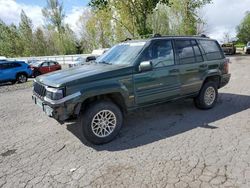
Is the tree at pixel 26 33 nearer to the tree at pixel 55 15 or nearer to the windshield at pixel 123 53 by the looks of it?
the tree at pixel 55 15

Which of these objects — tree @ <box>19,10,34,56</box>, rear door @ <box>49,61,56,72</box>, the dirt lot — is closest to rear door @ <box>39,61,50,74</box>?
rear door @ <box>49,61,56,72</box>

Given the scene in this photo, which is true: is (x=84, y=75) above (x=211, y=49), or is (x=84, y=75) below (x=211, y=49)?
below

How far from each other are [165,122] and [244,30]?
215 feet

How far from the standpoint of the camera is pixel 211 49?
659 centimetres

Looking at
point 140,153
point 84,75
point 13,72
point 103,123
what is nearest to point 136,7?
point 13,72

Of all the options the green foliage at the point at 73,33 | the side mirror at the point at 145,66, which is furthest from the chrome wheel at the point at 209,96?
the green foliage at the point at 73,33

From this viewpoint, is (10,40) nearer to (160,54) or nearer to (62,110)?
(160,54)

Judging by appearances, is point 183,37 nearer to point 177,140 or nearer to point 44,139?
point 177,140

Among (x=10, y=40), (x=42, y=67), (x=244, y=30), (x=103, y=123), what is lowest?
(x=103, y=123)

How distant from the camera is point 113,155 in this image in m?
4.16

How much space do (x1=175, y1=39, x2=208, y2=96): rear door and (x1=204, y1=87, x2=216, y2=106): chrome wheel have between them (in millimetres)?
377

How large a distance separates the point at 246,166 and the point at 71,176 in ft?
8.24

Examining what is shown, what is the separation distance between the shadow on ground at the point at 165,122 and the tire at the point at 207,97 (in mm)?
144

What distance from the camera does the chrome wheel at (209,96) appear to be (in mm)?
6461
